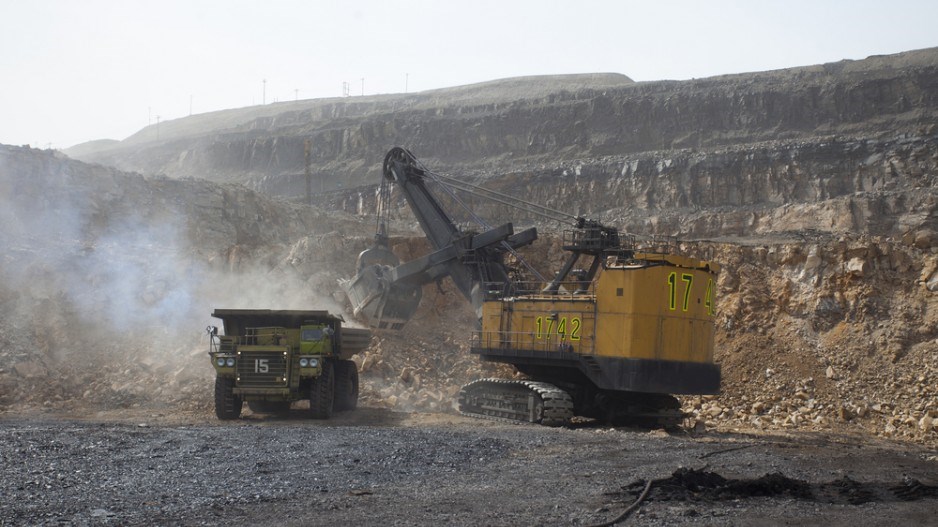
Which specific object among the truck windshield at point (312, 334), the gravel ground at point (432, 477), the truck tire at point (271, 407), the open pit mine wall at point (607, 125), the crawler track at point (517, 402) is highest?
the open pit mine wall at point (607, 125)

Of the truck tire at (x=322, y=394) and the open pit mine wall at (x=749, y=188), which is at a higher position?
the open pit mine wall at (x=749, y=188)

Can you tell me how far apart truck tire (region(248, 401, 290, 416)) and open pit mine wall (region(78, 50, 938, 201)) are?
31042mm

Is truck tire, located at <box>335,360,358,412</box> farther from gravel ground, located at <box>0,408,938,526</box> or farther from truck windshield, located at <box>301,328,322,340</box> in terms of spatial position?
gravel ground, located at <box>0,408,938,526</box>

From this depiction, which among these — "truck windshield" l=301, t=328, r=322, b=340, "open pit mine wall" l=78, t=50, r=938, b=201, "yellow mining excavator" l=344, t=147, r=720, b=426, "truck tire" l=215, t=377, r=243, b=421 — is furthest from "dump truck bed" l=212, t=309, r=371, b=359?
"open pit mine wall" l=78, t=50, r=938, b=201

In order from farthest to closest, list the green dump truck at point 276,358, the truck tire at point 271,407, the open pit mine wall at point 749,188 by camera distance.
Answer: the open pit mine wall at point 749,188 < the truck tire at point 271,407 < the green dump truck at point 276,358

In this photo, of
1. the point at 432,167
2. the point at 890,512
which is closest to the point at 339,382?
the point at 890,512

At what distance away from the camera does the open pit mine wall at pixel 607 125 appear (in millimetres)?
50844

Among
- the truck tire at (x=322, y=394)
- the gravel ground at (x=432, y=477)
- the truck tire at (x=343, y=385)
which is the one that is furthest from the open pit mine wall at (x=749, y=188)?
the gravel ground at (x=432, y=477)

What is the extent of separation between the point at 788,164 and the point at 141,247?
96.3 ft

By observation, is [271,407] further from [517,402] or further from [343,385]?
[517,402]

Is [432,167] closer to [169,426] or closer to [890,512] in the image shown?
[169,426]

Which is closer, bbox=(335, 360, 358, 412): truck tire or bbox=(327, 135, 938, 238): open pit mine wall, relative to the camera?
bbox=(335, 360, 358, 412): truck tire

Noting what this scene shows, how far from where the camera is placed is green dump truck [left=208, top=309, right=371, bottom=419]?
17.7 metres

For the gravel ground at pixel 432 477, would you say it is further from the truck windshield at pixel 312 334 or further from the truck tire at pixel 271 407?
the truck tire at pixel 271 407
